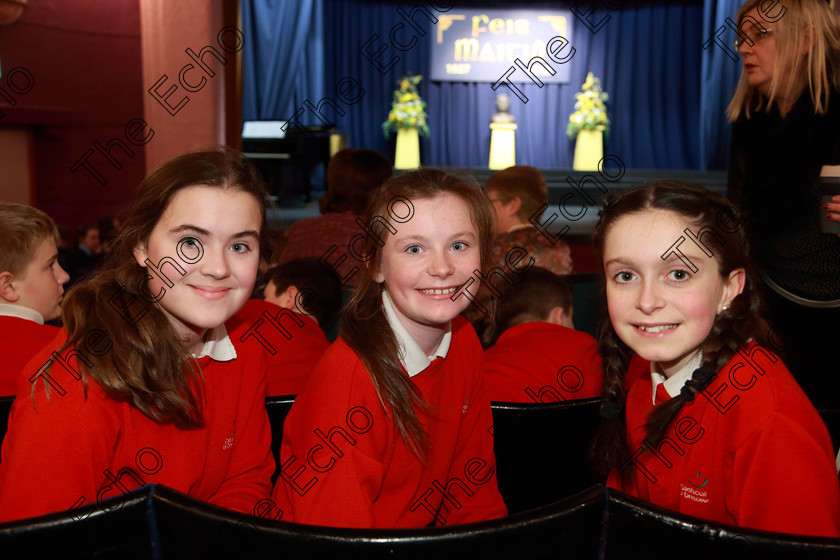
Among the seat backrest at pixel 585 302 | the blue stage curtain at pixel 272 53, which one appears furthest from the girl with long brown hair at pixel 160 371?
the blue stage curtain at pixel 272 53

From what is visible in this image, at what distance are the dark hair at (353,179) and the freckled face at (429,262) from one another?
5.37ft

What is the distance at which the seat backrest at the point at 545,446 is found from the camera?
47.7 inches

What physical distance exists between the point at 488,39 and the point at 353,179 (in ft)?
26.1

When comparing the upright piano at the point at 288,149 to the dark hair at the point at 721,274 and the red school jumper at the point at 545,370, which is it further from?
the dark hair at the point at 721,274

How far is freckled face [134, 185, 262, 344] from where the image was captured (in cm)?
122

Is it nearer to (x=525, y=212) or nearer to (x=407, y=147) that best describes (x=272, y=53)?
(x=407, y=147)

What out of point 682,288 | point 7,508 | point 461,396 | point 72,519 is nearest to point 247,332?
point 461,396

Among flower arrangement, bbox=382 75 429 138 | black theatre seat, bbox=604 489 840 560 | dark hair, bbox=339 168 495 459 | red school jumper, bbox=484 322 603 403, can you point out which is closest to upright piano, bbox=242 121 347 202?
flower arrangement, bbox=382 75 429 138

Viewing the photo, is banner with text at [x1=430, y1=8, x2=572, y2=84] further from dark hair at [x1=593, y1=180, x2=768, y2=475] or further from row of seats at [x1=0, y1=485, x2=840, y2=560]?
row of seats at [x1=0, y1=485, x2=840, y2=560]

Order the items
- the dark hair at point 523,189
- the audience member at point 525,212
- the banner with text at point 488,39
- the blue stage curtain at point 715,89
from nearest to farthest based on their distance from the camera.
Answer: the audience member at point 525,212, the dark hair at point 523,189, the blue stage curtain at point 715,89, the banner with text at point 488,39

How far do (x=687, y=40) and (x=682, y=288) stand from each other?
1068cm

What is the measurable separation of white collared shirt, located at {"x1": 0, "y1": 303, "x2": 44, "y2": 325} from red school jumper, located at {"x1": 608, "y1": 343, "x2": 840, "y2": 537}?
4.59 feet

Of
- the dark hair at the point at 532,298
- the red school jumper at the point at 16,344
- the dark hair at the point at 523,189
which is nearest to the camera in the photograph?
the red school jumper at the point at 16,344

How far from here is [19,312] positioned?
5.45 feet
